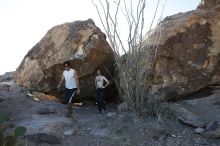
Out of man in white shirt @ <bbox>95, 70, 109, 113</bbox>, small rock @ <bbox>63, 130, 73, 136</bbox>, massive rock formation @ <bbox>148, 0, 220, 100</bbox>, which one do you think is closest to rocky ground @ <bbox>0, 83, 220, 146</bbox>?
small rock @ <bbox>63, 130, 73, 136</bbox>

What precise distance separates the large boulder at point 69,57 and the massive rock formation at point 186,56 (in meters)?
1.85

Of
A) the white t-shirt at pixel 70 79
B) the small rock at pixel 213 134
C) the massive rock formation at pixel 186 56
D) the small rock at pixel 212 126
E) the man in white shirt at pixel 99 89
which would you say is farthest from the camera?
the man in white shirt at pixel 99 89

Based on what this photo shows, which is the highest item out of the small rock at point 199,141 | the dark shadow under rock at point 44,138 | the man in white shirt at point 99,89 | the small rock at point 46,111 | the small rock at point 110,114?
the man in white shirt at point 99,89

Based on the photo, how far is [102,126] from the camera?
1184cm

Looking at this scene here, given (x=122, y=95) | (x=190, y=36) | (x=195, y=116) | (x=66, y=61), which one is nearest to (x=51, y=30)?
(x=66, y=61)

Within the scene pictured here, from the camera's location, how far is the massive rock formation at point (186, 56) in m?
13.7

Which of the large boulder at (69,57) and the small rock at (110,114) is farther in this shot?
the large boulder at (69,57)

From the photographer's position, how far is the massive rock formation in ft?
44.9

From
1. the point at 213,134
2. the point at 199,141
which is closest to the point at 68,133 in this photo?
the point at 199,141

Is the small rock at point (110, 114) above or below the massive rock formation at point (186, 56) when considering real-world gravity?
below

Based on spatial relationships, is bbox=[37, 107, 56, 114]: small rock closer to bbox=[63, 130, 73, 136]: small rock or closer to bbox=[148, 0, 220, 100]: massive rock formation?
bbox=[63, 130, 73, 136]: small rock

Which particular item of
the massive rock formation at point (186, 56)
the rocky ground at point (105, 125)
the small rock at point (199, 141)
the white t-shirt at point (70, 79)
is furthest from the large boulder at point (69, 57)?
the small rock at point (199, 141)

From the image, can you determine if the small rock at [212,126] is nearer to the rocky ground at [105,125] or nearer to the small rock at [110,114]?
the rocky ground at [105,125]

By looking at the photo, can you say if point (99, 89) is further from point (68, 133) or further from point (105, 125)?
point (68, 133)
